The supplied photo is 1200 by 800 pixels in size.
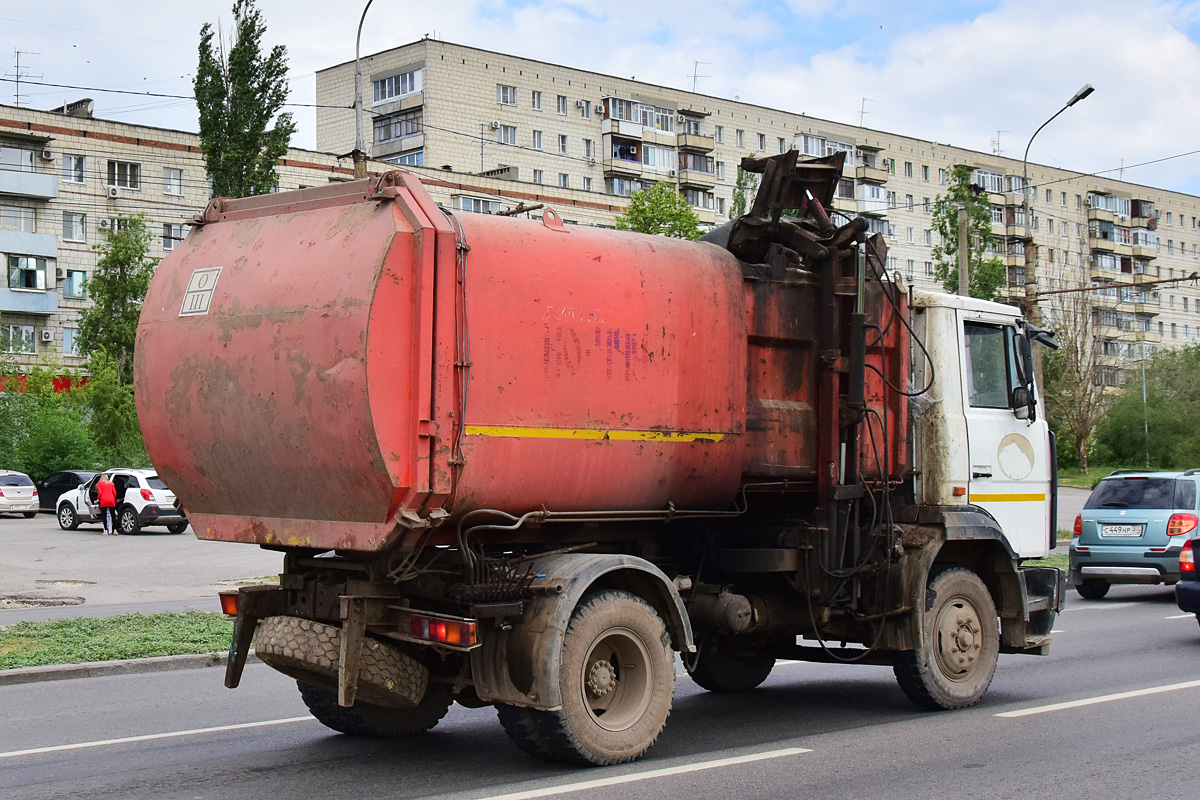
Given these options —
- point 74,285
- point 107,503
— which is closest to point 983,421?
point 107,503

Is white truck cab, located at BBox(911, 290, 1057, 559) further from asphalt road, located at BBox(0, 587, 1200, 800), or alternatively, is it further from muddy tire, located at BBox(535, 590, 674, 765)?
muddy tire, located at BBox(535, 590, 674, 765)

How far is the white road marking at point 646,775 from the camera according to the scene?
619 cm

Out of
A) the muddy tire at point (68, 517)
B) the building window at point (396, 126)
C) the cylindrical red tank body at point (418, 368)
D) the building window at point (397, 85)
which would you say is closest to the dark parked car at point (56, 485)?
the muddy tire at point (68, 517)

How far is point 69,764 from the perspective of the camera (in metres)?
7.16

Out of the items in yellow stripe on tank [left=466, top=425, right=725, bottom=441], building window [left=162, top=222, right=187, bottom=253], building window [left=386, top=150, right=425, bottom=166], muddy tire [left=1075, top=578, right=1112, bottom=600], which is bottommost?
muddy tire [left=1075, top=578, right=1112, bottom=600]

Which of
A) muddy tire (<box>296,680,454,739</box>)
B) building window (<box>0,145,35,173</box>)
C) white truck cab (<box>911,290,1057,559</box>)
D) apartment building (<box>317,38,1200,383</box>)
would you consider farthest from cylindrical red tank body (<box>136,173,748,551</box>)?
building window (<box>0,145,35,173</box>)

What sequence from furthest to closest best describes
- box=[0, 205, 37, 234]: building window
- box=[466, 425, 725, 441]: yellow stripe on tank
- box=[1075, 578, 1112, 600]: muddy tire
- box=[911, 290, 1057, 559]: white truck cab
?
box=[0, 205, 37, 234]: building window
box=[1075, 578, 1112, 600]: muddy tire
box=[911, 290, 1057, 559]: white truck cab
box=[466, 425, 725, 441]: yellow stripe on tank

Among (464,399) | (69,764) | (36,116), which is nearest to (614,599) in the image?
(464,399)

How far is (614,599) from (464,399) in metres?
1.36

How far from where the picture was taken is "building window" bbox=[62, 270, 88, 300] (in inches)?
2141

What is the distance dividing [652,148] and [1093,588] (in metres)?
56.0

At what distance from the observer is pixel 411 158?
6394cm

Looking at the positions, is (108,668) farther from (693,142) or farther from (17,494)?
(693,142)

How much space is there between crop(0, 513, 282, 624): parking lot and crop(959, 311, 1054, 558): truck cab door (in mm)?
9999
